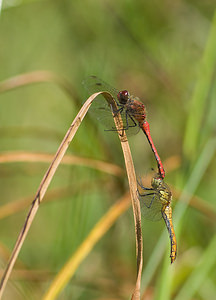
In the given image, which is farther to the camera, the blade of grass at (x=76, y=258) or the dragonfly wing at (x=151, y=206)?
the dragonfly wing at (x=151, y=206)

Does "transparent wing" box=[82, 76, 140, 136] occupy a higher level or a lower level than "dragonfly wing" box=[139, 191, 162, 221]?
higher

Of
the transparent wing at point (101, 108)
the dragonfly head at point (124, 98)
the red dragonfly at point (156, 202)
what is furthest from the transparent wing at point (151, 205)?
the dragonfly head at point (124, 98)

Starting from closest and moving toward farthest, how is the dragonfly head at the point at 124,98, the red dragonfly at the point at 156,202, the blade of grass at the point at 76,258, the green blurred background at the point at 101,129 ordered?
1. the blade of grass at the point at 76,258
2. the red dragonfly at the point at 156,202
3. the dragonfly head at the point at 124,98
4. the green blurred background at the point at 101,129

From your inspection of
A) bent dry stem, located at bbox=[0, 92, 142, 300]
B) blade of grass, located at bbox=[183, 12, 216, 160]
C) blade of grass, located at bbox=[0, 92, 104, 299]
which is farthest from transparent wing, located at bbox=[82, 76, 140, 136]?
blade of grass, located at bbox=[0, 92, 104, 299]

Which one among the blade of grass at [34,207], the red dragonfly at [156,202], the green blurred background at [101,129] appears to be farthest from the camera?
the green blurred background at [101,129]

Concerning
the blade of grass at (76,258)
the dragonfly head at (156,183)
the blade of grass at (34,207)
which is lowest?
the blade of grass at (34,207)

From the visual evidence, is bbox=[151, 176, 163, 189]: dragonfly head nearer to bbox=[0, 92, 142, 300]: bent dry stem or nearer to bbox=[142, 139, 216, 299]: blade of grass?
bbox=[142, 139, 216, 299]: blade of grass

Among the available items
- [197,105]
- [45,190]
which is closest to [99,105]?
[197,105]

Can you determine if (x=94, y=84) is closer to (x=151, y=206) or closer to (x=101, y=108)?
(x=101, y=108)

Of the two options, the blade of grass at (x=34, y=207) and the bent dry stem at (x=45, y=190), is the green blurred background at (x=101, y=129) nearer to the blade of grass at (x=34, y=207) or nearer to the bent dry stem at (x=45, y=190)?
the bent dry stem at (x=45, y=190)
